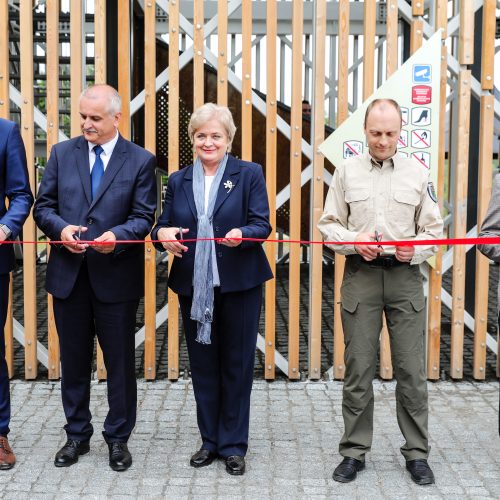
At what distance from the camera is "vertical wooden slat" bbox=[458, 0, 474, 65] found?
5.26 metres

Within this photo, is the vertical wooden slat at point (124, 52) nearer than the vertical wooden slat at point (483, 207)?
Yes

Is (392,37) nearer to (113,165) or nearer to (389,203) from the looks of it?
(389,203)

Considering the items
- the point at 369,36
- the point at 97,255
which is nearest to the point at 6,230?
the point at 97,255

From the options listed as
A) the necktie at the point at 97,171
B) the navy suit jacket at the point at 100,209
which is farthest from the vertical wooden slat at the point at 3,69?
the necktie at the point at 97,171

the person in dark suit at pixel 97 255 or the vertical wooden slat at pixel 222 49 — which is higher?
the vertical wooden slat at pixel 222 49

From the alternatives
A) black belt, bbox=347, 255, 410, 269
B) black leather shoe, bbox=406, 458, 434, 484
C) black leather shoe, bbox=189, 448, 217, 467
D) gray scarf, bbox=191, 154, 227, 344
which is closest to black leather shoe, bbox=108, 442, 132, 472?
black leather shoe, bbox=189, 448, 217, 467

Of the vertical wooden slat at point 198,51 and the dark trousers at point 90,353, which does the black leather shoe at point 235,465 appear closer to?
the dark trousers at point 90,353

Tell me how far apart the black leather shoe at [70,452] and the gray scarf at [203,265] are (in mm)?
846

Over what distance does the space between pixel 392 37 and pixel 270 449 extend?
2777 mm

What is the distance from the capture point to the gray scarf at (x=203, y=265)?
3.80 metres

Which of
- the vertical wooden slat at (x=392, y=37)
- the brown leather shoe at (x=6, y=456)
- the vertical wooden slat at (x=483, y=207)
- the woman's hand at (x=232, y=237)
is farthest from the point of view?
the vertical wooden slat at (x=483, y=207)

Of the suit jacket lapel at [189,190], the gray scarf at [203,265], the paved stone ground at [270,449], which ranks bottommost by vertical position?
the paved stone ground at [270,449]

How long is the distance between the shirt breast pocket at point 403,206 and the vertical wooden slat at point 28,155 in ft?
8.72

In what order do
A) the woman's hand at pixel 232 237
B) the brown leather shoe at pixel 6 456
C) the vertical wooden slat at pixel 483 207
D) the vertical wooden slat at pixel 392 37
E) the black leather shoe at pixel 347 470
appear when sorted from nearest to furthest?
the woman's hand at pixel 232 237, the black leather shoe at pixel 347 470, the brown leather shoe at pixel 6 456, the vertical wooden slat at pixel 392 37, the vertical wooden slat at pixel 483 207
